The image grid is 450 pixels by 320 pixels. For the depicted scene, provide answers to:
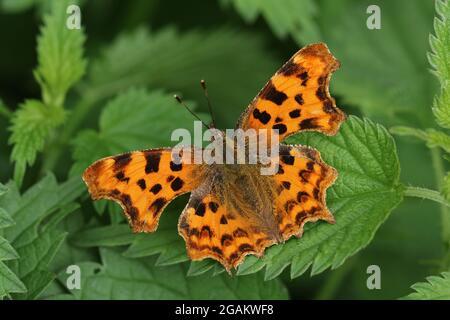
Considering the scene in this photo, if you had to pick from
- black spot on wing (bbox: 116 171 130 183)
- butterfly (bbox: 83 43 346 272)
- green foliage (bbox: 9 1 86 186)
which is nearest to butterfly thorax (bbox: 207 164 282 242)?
butterfly (bbox: 83 43 346 272)

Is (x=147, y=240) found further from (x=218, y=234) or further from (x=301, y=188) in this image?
(x=301, y=188)

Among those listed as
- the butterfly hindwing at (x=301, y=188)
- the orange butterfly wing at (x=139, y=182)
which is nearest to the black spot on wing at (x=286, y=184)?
the butterfly hindwing at (x=301, y=188)

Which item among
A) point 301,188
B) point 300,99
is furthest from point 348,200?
point 300,99

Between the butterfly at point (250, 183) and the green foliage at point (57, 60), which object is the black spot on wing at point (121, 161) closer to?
the butterfly at point (250, 183)

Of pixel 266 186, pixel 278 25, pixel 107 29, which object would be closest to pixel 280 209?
pixel 266 186

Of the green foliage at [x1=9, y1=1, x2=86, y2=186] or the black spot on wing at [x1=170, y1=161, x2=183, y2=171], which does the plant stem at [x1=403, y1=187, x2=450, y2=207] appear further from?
the green foliage at [x1=9, y1=1, x2=86, y2=186]
